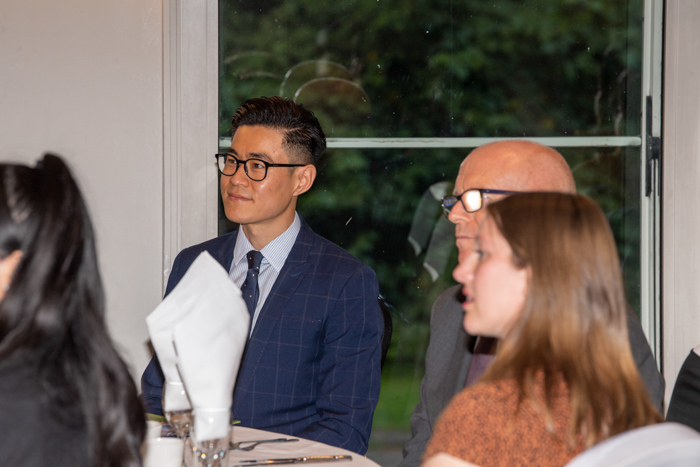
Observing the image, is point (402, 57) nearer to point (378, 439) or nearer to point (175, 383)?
point (378, 439)

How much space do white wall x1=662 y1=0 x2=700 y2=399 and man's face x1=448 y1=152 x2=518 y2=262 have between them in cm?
157

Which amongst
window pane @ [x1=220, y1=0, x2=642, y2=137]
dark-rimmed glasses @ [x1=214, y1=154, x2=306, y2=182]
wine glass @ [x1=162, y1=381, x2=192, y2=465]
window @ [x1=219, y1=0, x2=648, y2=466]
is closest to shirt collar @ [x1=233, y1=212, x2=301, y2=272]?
dark-rimmed glasses @ [x1=214, y1=154, x2=306, y2=182]

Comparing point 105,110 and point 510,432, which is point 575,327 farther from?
point 105,110

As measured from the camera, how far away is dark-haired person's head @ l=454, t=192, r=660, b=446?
1.08 metres

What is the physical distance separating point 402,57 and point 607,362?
2.33m

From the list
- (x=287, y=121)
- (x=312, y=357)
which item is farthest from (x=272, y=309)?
(x=287, y=121)

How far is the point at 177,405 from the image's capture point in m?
1.33

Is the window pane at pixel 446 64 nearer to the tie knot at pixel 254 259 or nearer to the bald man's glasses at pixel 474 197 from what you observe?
the tie knot at pixel 254 259

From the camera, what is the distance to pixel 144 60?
2.98 m

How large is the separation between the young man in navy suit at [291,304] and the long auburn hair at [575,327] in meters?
1.07

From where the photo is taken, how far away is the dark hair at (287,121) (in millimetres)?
2488

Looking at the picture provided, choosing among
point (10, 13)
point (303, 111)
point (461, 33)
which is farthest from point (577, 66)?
point (10, 13)

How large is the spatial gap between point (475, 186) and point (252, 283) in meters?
0.81

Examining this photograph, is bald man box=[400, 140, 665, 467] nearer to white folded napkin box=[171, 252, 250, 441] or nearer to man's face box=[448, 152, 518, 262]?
man's face box=[448, 152, 518, 262]
